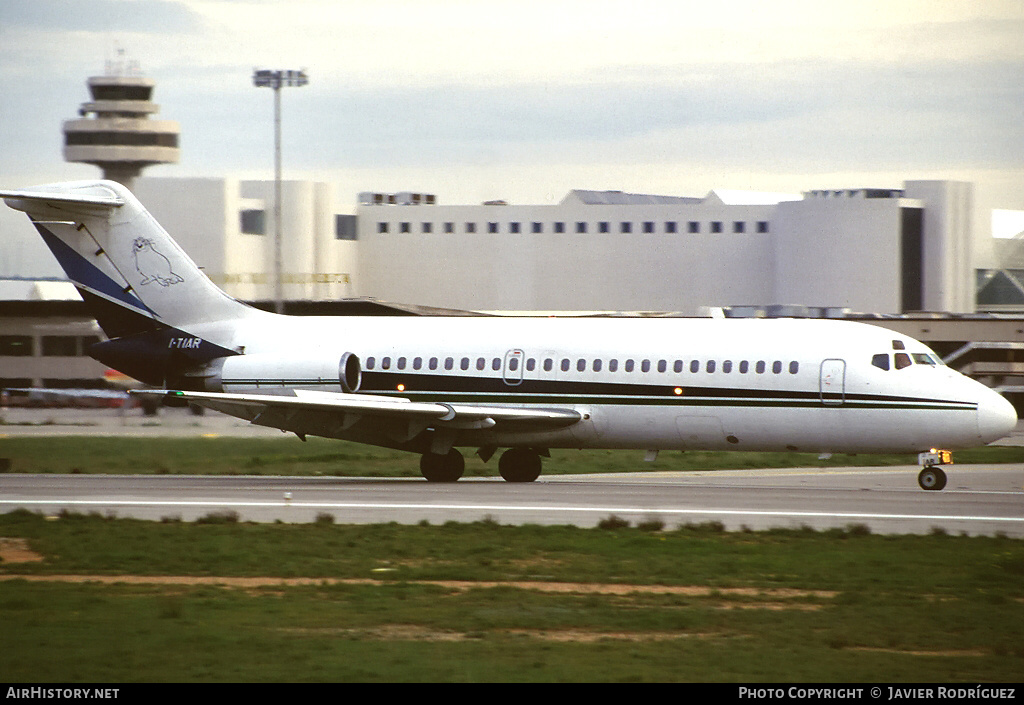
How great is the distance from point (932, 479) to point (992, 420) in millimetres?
1742

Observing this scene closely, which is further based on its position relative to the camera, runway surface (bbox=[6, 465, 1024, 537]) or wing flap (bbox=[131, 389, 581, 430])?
wing flap (bbox=[131, 389, 581, 430])

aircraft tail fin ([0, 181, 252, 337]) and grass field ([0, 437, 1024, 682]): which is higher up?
aircraft tail fin ([0, 181, 252, 337])

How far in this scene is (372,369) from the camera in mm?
33906

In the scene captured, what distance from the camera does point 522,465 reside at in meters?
33.1

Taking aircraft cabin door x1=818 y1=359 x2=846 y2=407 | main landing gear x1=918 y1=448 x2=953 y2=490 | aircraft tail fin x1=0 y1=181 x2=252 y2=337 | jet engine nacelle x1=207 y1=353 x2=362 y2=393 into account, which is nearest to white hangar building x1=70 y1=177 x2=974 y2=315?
aircraft tail fin x1=0 y1=181 x2=252 y2=337

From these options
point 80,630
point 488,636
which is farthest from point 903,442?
point 80,630

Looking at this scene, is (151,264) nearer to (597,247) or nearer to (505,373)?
(505,373)

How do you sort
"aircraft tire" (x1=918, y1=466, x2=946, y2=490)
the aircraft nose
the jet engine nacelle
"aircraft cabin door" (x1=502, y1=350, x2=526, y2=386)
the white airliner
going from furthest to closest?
the jet engine nacelle < "aircraft cabin door" (x1=502, y1=350, x2=526, y2=386) < the white airliner < "aircraft tire" (x1=918, y1=466, x2=946, y2=490) < the aircraft nose

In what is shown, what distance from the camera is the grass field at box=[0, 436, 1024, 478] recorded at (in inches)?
1428

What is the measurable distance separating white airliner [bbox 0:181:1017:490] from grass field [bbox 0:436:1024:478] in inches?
112

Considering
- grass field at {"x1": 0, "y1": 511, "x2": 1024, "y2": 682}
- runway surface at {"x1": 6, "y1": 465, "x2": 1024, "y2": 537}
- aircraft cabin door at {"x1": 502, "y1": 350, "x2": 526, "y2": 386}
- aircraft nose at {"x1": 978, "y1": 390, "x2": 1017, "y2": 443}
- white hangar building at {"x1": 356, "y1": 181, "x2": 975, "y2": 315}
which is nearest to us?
grass field at {"x1": 0, "y1": 511, "x2": 1024, "y2": 682}

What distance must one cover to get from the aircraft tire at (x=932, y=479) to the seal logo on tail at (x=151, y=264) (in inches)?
701

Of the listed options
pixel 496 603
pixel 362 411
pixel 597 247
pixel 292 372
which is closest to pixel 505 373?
pixel 362 411

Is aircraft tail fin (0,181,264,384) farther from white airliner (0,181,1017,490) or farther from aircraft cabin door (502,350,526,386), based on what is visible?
Answer: aircraft cabin door (502,350,526,386)
